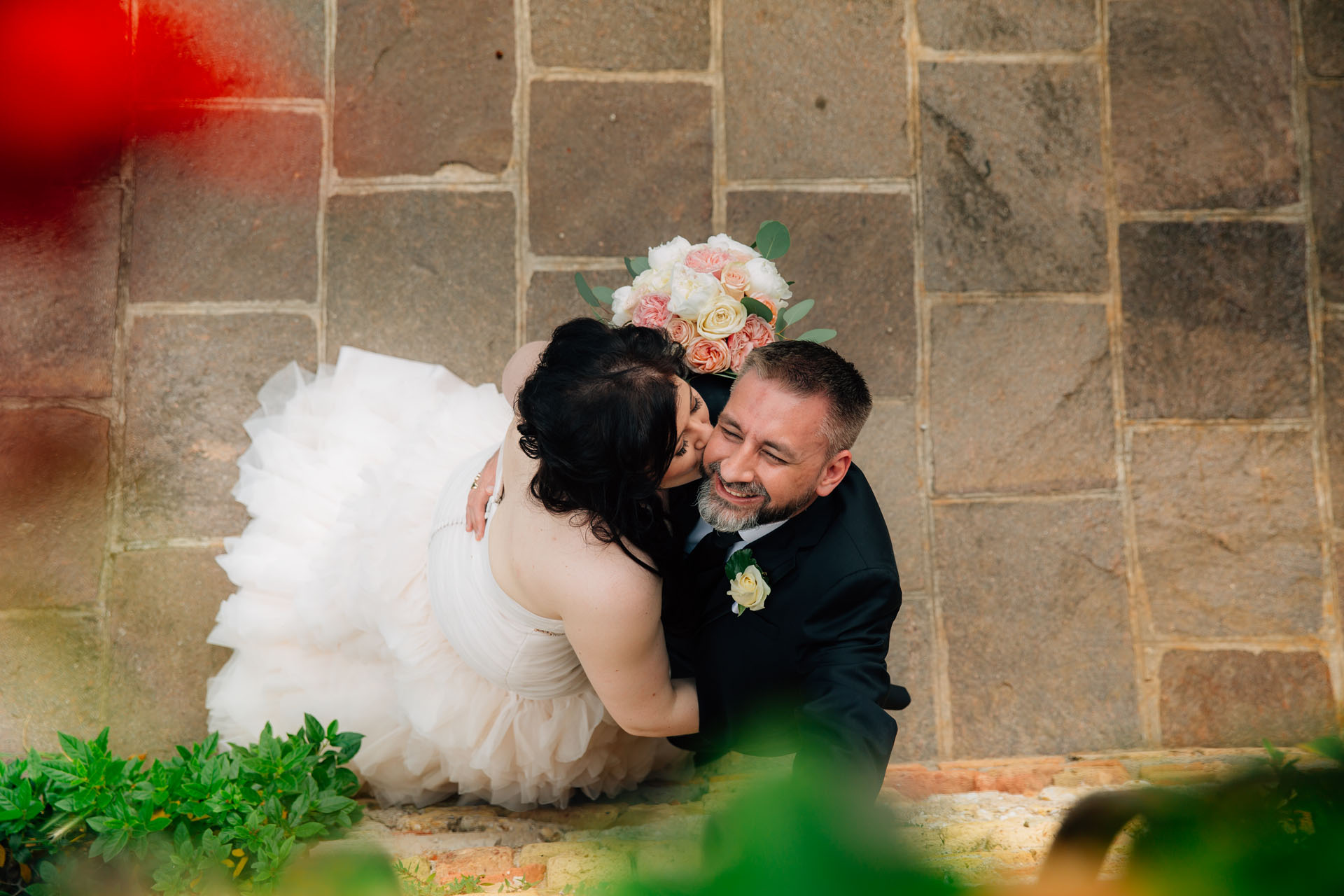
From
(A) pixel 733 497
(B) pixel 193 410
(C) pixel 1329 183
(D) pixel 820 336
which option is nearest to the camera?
(A) pixel 733 497

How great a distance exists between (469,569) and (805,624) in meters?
0.96

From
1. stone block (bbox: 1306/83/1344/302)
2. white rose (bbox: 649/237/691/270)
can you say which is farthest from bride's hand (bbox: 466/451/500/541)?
stone block (bbox: 1306/83/1344/302)

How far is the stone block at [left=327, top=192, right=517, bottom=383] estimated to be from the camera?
3643 mm

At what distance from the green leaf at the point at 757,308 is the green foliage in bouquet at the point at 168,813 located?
1.96 m

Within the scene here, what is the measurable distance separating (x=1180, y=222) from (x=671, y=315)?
2721 millimetres

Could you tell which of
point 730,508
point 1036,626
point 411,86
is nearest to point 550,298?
point 411,86

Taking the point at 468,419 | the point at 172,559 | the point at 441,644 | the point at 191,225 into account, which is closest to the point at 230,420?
the point at 172,559

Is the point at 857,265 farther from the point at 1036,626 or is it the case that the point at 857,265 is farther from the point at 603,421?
the point at 603,421

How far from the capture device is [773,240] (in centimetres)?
269

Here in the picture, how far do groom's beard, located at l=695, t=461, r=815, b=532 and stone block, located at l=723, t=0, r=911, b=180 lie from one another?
6.24 feet

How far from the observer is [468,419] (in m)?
3.23

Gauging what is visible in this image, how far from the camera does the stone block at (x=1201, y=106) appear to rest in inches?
148

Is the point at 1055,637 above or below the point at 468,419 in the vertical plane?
below

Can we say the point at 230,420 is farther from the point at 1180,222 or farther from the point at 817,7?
the point at 1180,222
